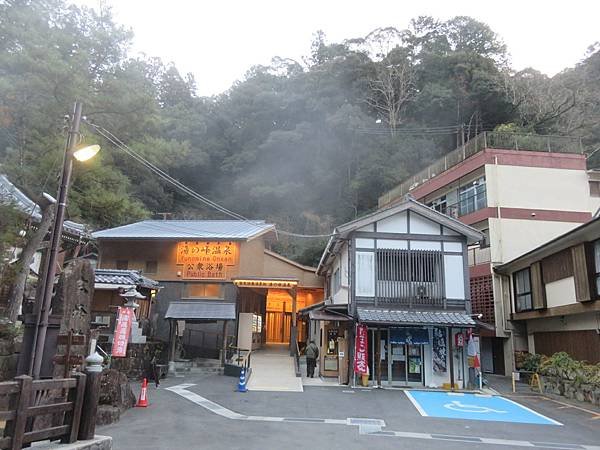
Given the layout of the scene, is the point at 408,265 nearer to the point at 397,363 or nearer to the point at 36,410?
the point at 397,363

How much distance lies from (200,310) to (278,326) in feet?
32.8

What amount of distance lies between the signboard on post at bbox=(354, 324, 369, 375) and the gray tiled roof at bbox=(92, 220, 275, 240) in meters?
8.81

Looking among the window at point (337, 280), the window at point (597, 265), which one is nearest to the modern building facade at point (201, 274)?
the window at point (337, 280)

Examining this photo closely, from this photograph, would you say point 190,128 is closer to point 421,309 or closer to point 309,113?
point 309,113

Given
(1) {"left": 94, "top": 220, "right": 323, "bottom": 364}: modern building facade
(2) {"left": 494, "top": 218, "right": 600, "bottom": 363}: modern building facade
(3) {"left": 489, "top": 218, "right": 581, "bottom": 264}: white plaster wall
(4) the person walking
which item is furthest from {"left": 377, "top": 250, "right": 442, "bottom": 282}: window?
(3) {"left": 489, "top": 218, "right": 581, "bottom": 264}: white plaster wall

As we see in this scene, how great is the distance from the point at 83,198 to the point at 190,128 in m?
31.7

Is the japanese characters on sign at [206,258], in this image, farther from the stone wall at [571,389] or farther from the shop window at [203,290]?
the stone wall at [571,389]

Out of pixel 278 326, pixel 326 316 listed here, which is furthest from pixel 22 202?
pixel 278 326

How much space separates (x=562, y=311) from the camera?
1692 centimetres

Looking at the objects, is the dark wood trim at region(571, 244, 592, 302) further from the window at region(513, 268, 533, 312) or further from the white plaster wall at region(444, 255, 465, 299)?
the window at region(513, 268, 533, 312)

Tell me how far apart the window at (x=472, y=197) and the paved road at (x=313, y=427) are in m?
12.6

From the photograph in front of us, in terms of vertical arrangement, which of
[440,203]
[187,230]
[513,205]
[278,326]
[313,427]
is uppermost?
[440,203]

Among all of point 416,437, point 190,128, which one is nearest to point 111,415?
point 416,437

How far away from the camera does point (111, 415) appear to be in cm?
954
